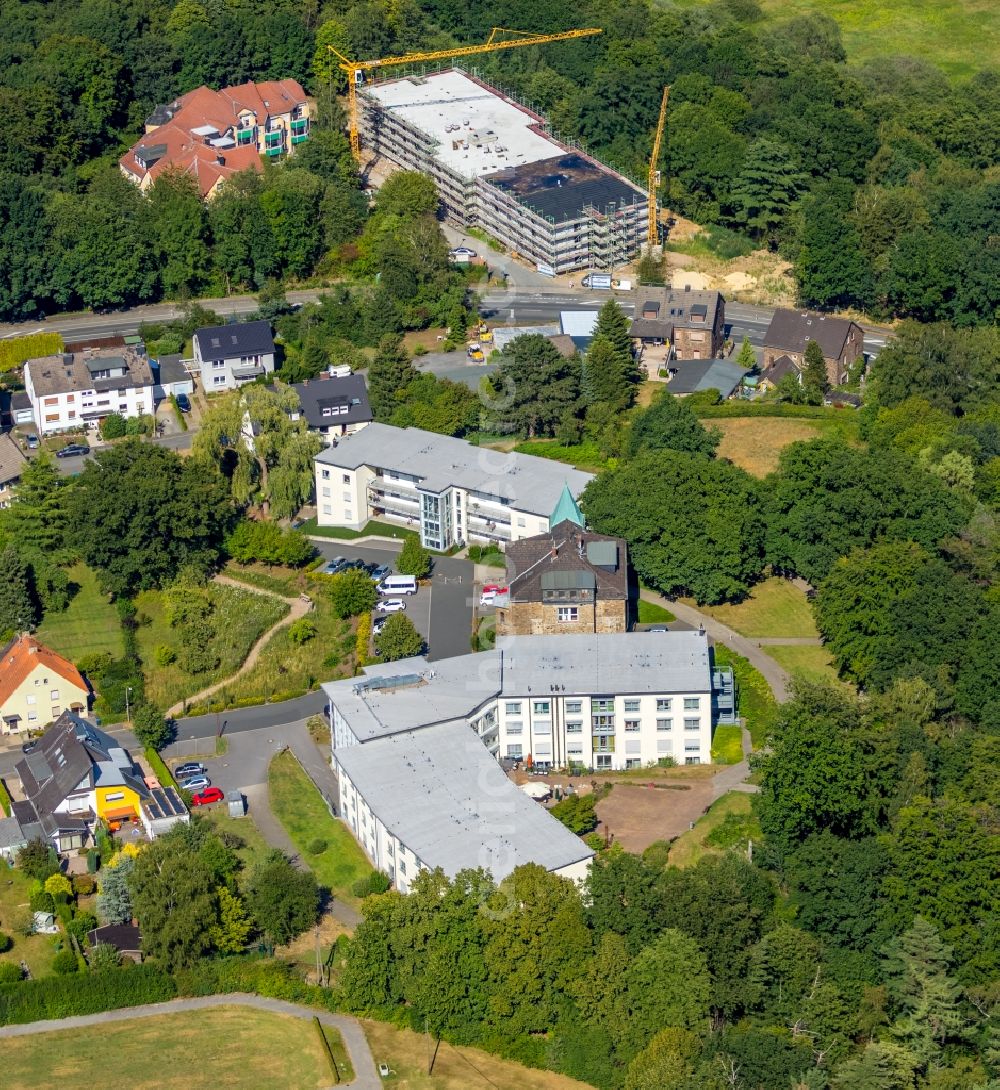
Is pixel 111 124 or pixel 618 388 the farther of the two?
pixel 111 124

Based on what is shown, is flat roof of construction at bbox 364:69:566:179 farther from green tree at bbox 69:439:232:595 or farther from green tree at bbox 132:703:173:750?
green tree at bbox 132:703:173:750

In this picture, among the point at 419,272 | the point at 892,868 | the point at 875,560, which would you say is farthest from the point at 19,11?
the point at 892,868

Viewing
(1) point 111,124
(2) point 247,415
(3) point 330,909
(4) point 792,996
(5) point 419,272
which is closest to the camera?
(4) point 792,996

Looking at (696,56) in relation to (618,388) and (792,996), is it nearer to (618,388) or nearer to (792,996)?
(618,388)

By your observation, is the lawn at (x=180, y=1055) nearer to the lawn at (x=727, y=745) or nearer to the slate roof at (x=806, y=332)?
the lawn at (x=727, y=745)

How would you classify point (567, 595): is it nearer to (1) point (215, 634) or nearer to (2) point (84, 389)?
(1) point (215, 634)
